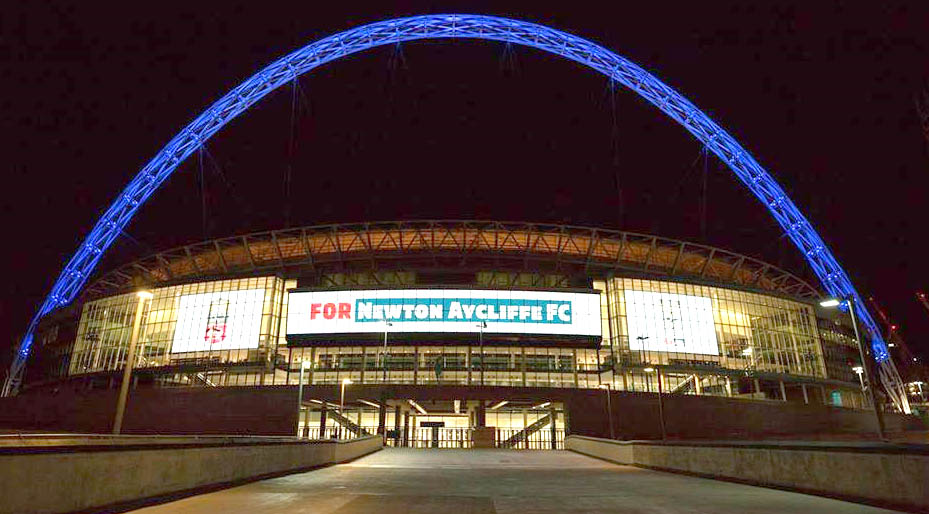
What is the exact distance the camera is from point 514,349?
5831cm

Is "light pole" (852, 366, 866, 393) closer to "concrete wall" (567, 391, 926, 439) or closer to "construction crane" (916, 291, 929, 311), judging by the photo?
"concrete wall" (567, 391, 926, 439)

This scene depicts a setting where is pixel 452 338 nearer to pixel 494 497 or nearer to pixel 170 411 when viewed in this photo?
pixel 170 411

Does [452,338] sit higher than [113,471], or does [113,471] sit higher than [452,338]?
[452,338]

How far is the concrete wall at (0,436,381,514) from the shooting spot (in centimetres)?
664

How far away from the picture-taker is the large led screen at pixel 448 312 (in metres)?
55.7

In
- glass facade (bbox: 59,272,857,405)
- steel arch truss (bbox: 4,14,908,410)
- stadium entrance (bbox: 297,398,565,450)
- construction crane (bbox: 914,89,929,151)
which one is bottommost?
stadium entrance (bbox: 297,398,565,450)

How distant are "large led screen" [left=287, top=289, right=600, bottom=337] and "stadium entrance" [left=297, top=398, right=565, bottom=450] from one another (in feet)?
27.8

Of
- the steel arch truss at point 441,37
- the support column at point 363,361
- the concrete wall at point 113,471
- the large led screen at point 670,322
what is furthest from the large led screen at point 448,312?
the concrete wall at point 113,471

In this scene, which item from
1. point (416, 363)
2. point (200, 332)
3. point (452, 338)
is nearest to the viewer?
point (452, 338)

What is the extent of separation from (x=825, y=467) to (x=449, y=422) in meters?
53.7

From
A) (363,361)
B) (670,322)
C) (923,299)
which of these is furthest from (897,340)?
(363,361)

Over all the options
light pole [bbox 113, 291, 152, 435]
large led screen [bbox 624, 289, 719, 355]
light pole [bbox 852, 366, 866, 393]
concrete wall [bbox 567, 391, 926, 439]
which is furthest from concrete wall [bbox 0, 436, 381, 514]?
light pole [bbox 852, 366, 866, 393]

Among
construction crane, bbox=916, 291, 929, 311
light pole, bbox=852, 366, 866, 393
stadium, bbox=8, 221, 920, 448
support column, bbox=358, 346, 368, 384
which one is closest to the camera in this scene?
stadium, bbox=8, 221, 920, 448

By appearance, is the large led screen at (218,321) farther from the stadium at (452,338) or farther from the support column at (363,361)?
the support column at (363,361)
